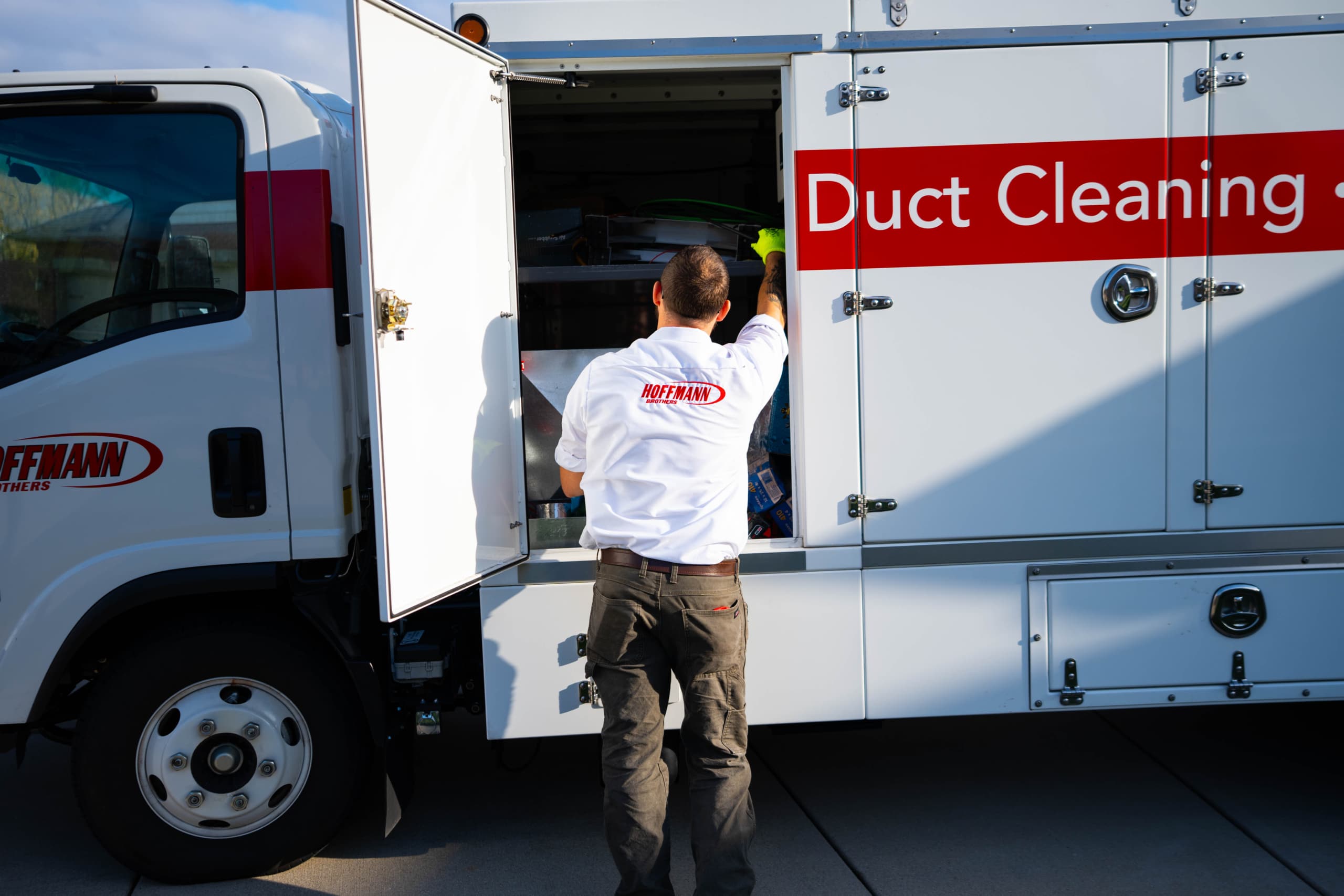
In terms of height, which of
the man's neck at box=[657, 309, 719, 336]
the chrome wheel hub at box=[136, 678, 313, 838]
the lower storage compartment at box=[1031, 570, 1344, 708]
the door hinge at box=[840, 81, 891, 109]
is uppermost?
the door hinge at box=[840, 81, 891, 109]

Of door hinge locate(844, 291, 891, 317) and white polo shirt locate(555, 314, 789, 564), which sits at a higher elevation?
door hinge locate(844, 291, 891, 317)

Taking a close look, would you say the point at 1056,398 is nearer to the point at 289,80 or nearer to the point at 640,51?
the point at 640,51

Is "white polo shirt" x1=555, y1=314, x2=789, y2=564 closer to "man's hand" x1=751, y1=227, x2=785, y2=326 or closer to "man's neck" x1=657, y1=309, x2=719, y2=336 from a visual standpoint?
"man's neck" x1=657, y1=309, x2=719, y2=336

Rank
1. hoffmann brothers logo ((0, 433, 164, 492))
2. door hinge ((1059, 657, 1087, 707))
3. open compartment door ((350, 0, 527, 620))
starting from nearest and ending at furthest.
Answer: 1. open compartment door ((350, 0, 527, 620))
2. hoffmann brothers logo ((0, 433, 164, 492))
3. door hinge ((1059, 657, 1087, 707))

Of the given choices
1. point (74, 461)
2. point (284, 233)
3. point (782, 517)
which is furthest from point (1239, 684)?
point (74, 461)

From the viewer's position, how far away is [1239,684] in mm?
3062

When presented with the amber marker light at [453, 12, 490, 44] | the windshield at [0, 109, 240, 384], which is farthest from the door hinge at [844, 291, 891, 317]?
the windshield at [0, 109, 240, 384]

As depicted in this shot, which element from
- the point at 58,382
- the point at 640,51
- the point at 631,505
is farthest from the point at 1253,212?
the point at 58,382

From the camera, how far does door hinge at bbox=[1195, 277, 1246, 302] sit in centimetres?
301

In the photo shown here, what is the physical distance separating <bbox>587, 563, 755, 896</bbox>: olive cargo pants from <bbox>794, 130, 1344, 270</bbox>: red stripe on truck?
1.11 metres

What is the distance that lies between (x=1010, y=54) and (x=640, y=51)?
43.3 inches

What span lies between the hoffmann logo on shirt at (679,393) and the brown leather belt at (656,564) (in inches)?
15.7

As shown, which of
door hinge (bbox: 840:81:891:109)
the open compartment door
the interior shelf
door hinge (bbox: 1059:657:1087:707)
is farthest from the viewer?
the interior shelf

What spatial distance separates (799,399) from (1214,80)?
5.10 feet
